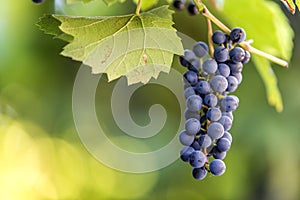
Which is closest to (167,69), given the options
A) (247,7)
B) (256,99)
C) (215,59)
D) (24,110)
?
(215,59)

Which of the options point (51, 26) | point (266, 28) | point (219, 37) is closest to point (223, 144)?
point (219, 37)

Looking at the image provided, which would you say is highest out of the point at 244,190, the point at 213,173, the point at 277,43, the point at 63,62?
the point at 213,173

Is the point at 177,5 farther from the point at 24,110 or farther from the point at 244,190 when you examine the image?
the point at 24,110

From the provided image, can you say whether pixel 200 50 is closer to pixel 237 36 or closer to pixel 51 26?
pixel 237 36

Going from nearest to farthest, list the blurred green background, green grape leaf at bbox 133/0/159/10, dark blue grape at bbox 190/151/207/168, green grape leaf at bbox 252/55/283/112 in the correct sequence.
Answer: dark blue grape at bbox 190/151/207/168, green grape leaf at bbox 133/0/159/10, green grape leaf at bbox 252/55/283/112, the blurred green background

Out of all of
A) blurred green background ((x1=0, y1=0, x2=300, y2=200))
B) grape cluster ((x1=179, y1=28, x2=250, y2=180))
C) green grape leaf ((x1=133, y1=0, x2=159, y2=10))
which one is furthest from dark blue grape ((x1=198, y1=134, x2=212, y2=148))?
blurred green background ((x1=0, y1=0, x2=300, y2=200))

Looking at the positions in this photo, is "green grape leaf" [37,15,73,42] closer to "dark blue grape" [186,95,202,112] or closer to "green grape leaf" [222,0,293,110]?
"dark blue grape" [186,95,202,112]

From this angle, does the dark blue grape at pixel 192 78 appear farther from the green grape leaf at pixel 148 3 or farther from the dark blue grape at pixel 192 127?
the green grape leaf at pixel 148 3
